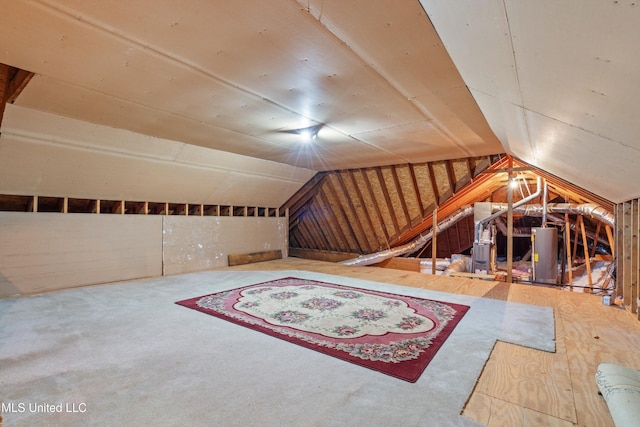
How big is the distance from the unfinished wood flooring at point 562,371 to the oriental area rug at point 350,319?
1.32 ft

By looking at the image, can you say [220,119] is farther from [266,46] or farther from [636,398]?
[636,398]

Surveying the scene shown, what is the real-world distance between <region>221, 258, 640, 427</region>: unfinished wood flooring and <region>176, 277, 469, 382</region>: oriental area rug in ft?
A: 1.32

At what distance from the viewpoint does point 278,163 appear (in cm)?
573

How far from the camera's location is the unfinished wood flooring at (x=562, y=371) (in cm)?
149

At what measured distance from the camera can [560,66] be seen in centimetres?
123

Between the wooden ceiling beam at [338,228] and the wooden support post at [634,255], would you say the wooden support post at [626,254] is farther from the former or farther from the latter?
the wooden ceiling beam at [338,228]

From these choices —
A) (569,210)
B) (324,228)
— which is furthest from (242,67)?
(569,210)

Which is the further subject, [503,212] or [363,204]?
[363,204]

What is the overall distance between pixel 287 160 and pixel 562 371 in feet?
15.2

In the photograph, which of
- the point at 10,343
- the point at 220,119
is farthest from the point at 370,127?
the point at 10,343

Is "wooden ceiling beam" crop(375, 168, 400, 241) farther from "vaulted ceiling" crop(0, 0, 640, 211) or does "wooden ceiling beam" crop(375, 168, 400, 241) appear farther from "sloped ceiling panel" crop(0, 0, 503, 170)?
"sloped ceiling panel" crop(0, 0, 503, 170)

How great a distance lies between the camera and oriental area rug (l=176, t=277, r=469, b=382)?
214 centimetres

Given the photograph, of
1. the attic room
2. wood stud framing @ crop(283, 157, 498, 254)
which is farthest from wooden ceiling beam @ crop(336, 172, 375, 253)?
the attic room

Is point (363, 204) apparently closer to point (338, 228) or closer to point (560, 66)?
point (338, 228)
